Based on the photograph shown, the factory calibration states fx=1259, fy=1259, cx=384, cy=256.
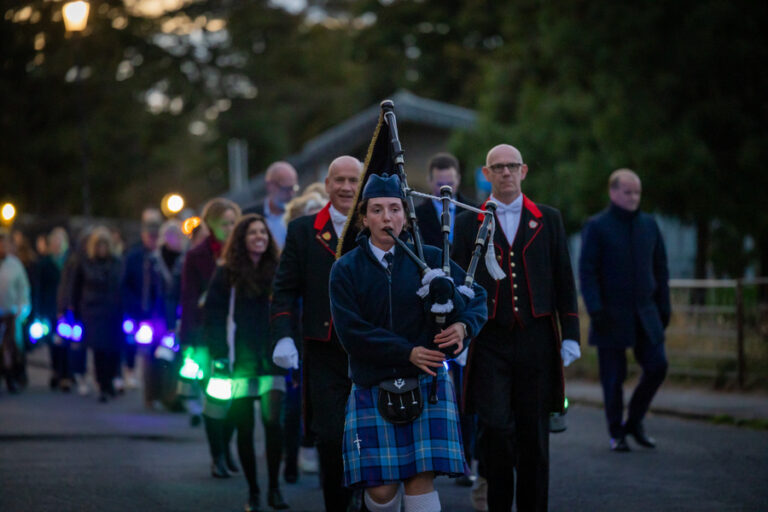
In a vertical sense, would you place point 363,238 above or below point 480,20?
below

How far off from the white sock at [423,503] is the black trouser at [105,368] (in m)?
10.5

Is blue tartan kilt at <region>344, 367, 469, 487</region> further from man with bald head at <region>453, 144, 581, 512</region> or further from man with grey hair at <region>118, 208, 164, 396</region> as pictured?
man with grey hair at <region>118, 208, 164, 396</region>

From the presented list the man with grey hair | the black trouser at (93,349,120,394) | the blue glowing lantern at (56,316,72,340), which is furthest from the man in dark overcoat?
the blue glowing lantern at (56,316,72,340)

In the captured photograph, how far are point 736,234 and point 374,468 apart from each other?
15748 millimetres

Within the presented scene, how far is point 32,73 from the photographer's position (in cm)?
3947

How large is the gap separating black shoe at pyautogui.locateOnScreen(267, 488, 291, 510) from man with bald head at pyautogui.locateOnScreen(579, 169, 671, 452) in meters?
3.35

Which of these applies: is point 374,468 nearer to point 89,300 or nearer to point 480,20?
point 89,300

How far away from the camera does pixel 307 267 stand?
7180mm

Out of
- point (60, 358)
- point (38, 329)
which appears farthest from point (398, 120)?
point (60, 358)

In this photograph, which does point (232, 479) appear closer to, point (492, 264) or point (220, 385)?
point (220, 385)

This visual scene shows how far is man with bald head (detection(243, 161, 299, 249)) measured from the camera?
32.6ft

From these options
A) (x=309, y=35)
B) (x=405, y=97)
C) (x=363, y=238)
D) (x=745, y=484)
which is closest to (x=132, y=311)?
(x=745, y=484)

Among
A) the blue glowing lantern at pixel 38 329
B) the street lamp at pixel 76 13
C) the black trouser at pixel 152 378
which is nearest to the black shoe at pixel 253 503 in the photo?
the black trouser at pixel 152 378

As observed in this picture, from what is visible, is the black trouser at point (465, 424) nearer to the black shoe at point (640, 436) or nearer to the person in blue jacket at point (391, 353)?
the black shoe at point (640, 436)
